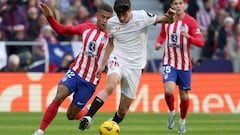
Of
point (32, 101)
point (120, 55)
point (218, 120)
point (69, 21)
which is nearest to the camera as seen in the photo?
point (120, 55)

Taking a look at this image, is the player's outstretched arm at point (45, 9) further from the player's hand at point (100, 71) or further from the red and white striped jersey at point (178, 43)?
the red and white striped jersey at point (178, 43)

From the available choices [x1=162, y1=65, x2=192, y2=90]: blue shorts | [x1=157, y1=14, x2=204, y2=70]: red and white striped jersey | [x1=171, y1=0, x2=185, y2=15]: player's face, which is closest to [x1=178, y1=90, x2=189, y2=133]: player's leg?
[x1=162, y1=65, x2=192, y2=90]: blue shorts

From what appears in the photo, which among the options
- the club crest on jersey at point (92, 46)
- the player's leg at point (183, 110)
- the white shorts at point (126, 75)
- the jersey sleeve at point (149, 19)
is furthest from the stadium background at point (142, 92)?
the jersey sleeve at point (149, 19)

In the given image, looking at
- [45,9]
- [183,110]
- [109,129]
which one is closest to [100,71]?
[45,9]

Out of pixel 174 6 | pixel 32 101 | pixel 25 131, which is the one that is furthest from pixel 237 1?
pixel 25 131

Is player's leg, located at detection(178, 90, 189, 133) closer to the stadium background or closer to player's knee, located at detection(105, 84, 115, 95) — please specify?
player's knee, located at detection(105, 84, 115, 95)

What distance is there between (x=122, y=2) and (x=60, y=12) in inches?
488

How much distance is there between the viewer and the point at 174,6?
17.8 m

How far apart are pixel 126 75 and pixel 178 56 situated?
133 inches

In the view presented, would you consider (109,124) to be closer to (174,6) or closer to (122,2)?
(122,2)

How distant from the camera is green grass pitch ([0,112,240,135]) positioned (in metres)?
16.5

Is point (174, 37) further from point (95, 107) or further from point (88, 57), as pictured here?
point (95, 107)

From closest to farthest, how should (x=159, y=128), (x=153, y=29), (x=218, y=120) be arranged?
(x=159, y=128) < (x=218, y=120) < (x=153, y=29)

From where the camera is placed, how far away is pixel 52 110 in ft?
48.2
